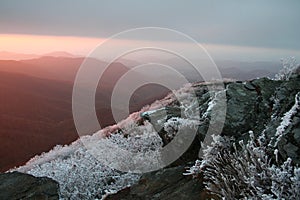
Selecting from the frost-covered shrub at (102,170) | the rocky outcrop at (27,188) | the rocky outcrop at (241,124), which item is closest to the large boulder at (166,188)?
the rocky outcrop at (241,124)

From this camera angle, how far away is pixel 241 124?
7.43 meters

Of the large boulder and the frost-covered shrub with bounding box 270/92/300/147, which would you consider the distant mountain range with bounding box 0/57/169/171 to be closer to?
the large boulder

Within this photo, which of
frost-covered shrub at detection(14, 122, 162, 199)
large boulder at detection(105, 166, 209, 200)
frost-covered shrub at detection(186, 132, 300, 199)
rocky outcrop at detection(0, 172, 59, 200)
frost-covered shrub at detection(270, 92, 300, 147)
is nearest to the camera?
frost-covered shrub at detection(186, 132, 300, 199)

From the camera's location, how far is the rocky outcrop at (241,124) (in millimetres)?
6270

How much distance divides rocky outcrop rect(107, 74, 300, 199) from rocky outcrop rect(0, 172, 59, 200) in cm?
180

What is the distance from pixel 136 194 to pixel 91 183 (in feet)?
9.25

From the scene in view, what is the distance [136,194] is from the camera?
7066 millimetres

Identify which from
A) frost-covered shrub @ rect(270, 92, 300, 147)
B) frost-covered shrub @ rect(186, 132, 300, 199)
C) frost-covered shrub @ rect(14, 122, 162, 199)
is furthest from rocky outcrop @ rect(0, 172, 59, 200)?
frost-covered shrub @ rect(270, 92, 300, 147)

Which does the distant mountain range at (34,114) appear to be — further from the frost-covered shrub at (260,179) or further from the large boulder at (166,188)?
the frost-covered shrub at (260,179)

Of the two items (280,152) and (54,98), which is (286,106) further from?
(54,98)

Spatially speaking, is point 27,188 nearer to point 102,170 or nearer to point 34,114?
point 102,170

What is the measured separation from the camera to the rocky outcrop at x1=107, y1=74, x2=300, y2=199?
6.27m

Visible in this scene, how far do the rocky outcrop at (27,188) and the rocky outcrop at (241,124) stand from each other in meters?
1.80

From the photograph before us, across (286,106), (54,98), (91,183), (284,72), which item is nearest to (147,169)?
(91,183)
